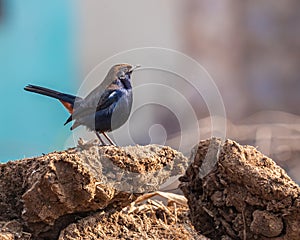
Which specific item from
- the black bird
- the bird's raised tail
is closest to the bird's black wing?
the black bird

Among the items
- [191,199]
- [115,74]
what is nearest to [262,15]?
[115,74]

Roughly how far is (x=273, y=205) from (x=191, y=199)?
0.66 feet

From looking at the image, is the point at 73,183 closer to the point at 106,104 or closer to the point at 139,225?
the point at 139,225

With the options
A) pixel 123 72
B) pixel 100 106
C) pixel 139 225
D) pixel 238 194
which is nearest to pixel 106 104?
pixel 100 106

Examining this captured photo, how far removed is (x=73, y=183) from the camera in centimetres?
128

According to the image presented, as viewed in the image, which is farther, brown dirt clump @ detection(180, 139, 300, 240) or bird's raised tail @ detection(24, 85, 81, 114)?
bird's raised tail @ detection(24, 85, 81, 114)

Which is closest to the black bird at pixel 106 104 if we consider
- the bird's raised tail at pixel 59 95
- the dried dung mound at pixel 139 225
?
the bird's raised tail at pixel 59 95

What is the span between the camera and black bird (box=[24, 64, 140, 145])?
6.04 ft

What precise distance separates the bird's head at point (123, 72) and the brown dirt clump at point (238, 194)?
585mm

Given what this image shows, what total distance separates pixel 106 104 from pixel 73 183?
2.04 ft

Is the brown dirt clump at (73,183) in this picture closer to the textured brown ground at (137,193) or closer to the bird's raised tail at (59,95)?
the textured brown ground at (137,193)

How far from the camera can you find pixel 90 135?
1.91 meters

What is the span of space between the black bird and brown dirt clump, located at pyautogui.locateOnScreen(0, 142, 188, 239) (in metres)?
0.39

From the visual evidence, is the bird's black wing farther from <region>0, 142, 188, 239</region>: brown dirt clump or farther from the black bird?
<region>0, 142, 188, 239</region>: brown dirt clump
